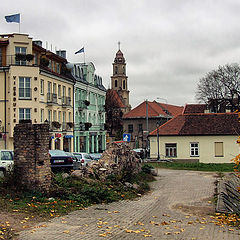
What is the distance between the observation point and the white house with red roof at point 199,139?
41531mm

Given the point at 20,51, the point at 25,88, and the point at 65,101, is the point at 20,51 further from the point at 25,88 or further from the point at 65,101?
the point at 65,101

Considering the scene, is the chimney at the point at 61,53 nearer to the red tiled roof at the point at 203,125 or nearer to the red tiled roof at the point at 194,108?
the red tiled roof at the point at 203,125

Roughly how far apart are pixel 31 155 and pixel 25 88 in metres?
28.8

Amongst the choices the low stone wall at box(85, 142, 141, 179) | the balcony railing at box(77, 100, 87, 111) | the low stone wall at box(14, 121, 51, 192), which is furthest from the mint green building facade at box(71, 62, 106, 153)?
the low stone wall at box(14, 121, 51, 192)

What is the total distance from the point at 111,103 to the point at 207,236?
3495 inches

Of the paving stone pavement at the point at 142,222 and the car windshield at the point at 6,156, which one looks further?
the car windshield at the point at 6,156

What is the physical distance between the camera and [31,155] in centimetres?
1459

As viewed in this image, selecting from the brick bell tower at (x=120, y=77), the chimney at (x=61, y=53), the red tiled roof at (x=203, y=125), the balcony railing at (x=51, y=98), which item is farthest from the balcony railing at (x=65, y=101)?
the brick bell tower at (x=120, y=77)

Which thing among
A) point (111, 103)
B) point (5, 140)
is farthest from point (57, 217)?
point (111, 103)

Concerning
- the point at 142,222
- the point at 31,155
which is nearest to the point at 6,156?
the point at 31,155

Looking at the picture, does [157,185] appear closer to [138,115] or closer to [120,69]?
[138,115]

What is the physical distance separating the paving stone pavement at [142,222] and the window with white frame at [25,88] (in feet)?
88.9

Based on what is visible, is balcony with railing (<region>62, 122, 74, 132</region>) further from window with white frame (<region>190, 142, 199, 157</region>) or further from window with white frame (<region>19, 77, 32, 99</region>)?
window with white frame (<region>190, 142, 199, 157</region>)

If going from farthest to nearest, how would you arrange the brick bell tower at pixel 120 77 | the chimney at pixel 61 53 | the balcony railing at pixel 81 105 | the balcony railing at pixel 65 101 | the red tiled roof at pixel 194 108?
the brick bell tower at pixel 120 77, the red tiled roof at pixel 194 108, the chimney at pixel 61 53, the balcony railing at pixel 81 105, the balcony railing at pixel 65 101
